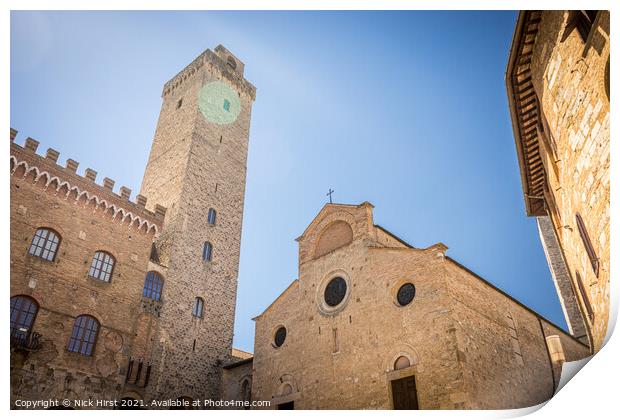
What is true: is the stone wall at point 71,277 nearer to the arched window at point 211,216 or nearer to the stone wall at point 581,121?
the arched window at point 211,216

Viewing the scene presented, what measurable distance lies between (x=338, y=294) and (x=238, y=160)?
12.3 meters

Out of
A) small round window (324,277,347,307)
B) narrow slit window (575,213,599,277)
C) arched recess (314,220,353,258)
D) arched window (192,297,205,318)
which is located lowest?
narrow slit window (575,213,599,277)

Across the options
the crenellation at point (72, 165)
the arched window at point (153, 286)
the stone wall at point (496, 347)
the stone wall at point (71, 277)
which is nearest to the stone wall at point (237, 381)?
the stone wall at point (71, 277)

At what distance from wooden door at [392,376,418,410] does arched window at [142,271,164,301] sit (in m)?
10.5

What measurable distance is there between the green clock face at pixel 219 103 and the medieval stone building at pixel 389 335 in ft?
35.8

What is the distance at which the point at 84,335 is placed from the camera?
1488 cm

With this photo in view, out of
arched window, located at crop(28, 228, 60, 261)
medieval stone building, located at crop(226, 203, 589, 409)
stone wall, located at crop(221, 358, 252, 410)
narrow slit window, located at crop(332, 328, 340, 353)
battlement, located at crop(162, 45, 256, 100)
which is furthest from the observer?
battlement, located at crop(162, 45, 256, 100)

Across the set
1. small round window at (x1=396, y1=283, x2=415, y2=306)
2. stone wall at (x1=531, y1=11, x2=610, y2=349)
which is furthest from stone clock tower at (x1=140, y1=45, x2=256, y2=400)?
stone wall at (x1=531, y1=11, x2=610, y2=349)

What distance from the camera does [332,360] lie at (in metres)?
15.4

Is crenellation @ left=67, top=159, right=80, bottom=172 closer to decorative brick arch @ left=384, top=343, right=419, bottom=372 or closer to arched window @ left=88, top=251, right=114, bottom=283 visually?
arched window @ left=88, top=251, right=114, bottom=283

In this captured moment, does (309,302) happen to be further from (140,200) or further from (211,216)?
(140,200)

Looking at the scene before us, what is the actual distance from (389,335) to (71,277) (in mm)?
11008

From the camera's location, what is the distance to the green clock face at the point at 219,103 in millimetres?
25578

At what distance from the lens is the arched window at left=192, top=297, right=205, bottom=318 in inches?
785
